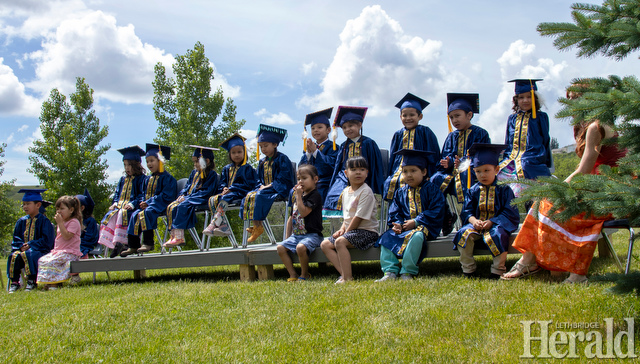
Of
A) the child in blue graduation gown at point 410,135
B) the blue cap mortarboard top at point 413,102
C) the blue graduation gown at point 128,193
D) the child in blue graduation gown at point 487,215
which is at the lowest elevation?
the child in blue graduation gown at point 487,215

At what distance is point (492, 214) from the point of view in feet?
14.9

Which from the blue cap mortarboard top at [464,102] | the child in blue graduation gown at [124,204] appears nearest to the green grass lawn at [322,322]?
the blue cap mortarboard top at [464,102]

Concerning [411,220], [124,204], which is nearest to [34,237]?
[124,204]

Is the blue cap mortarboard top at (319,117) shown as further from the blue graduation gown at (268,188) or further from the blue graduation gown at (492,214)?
the blue graduation gown at (492,214)

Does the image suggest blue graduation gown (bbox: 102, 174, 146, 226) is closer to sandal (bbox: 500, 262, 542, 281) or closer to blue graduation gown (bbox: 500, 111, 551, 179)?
blue graduation gown (bbox: 500, 111, 551, 179)

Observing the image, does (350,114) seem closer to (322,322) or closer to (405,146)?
(405,146)

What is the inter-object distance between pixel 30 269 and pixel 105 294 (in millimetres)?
2816

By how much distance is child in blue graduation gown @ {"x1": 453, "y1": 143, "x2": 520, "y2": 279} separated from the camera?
434cm

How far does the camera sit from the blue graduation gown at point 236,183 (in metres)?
6.74

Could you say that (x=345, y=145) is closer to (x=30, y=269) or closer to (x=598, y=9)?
(x=598, y=9)

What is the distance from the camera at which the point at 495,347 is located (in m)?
2.68

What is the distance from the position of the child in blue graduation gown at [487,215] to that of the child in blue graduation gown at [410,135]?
0.98m

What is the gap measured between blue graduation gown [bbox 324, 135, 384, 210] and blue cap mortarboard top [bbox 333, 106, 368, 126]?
0.79 ft

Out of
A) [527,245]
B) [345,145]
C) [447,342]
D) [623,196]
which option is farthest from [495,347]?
[345,145]
